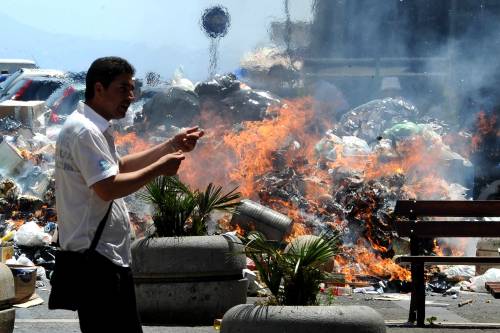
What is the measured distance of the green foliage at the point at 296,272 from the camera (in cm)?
535

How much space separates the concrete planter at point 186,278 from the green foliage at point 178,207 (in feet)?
0.95

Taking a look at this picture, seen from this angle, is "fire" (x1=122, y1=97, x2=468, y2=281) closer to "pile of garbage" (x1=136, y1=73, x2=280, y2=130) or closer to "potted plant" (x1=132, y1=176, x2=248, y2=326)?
"pile of garbage" (x1=136, y1=73, x2=280, y2=130)

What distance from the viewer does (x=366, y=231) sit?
1356cm

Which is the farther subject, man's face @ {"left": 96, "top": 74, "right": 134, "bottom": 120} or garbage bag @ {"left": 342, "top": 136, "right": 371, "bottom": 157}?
garbage bag @ {"left": 342, "top": 136, "right": 371, "bottom": 157}

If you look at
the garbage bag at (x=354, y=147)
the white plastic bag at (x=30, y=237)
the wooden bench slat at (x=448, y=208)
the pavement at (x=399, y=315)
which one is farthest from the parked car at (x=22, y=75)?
the wooden bench slat at (x=448, y=208)

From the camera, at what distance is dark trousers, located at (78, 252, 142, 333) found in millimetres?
3666

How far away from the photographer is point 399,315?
27.4 ft

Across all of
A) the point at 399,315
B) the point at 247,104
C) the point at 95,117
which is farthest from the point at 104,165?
the point at 247,104

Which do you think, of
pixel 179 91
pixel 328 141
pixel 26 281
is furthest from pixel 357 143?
pixel 26 281

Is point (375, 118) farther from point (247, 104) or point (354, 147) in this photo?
point (354, 147)

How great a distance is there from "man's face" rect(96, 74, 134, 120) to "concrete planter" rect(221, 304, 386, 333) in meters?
1.59

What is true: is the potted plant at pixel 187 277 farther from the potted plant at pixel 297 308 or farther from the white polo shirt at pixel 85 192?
the white polo shirt at pixel 85 192

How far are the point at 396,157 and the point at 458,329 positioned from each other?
11130 mm

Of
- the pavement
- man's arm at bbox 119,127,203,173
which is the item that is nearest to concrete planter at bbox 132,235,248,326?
the pavement
